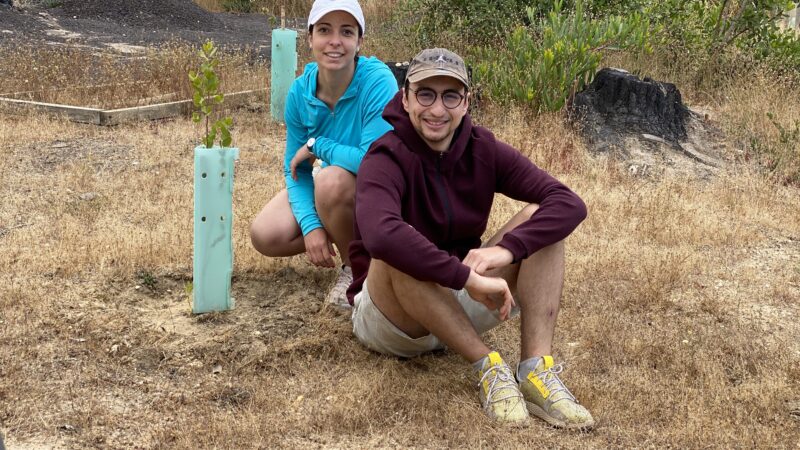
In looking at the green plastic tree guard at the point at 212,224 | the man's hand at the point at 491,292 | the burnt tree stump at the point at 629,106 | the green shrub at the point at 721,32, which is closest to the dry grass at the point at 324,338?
the green plastic tree guard at the point at 212,224

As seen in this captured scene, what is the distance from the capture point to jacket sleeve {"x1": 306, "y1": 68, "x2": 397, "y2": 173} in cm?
436

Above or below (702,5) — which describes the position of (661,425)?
below

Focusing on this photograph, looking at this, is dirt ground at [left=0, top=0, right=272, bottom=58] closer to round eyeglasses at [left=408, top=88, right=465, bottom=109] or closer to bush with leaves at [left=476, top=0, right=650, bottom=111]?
bush with leaves at [left=476, top=0, right=650, bottom=111]

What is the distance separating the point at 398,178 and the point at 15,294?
6.66 ft

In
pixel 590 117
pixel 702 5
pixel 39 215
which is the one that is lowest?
pixel 39 215

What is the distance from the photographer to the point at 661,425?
3.62 m

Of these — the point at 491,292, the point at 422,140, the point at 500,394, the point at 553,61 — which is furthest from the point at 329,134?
the point at 553,61

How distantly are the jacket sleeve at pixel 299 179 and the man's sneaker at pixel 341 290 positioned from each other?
27cm

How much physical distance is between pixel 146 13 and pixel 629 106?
9.55m

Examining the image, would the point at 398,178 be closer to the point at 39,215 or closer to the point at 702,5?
the point at 39,215

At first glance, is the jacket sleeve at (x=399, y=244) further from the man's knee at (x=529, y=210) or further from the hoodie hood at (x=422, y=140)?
the man's knee at (x=529, y=210)

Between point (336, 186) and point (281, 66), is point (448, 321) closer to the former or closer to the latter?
point (336, 186)

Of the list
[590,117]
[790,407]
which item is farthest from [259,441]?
[590,117]

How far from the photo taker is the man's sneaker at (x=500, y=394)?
3561 mm
